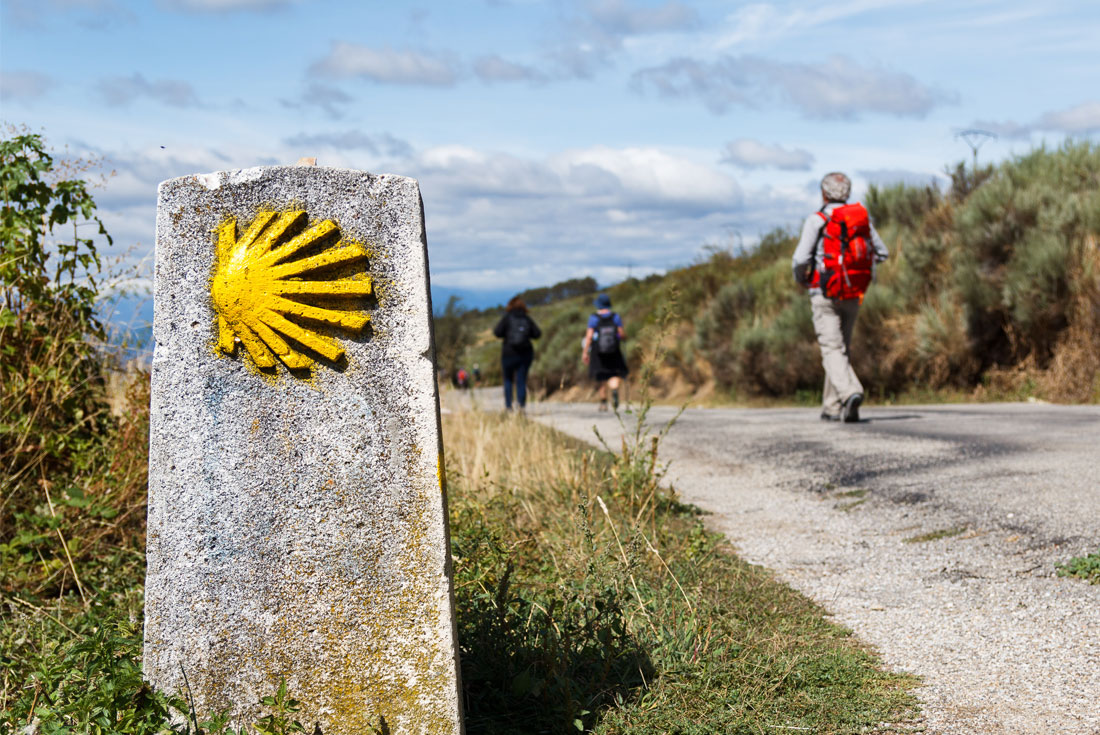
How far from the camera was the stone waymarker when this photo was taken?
2.58 metres

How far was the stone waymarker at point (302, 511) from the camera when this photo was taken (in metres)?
2.58

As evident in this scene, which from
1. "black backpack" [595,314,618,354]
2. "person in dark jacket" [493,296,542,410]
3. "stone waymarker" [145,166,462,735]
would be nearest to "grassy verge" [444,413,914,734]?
"stone waymarker" [145,166,462,735]

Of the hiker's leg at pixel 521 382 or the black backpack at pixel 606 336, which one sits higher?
the black backpack at pixel 606 336

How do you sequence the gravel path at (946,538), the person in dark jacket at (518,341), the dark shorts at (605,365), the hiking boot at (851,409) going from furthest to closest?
1. the dark shorts at (605,365)
2. the person in dark jacket at (518,341)
3. the hiking boot at (851,409)
4. the gravel path at (946,538)

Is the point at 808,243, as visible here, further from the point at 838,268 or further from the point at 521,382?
the point at 521,382

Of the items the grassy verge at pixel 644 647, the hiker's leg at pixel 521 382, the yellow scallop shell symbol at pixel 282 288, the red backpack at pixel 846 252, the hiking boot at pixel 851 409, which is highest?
the red backpack at pixel 846 252

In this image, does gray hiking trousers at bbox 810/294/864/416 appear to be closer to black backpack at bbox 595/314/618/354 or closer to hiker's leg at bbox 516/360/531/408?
black backpack at bbox 595/314/618/354

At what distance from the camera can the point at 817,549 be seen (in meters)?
5.25

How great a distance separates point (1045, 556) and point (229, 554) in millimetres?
3835

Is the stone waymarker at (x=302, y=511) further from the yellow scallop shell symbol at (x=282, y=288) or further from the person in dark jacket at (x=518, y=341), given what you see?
the person in dark jacket at (x=518, y=341)

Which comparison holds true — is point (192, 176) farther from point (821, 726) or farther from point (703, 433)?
point (703, 433)

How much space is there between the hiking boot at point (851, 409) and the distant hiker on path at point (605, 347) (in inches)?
168

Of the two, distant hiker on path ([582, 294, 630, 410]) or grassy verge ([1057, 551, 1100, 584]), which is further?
distant hiker on path ([582, 294, 630, 410])

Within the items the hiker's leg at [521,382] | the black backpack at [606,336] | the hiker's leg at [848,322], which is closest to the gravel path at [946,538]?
the hiker's leg at [848,322]
